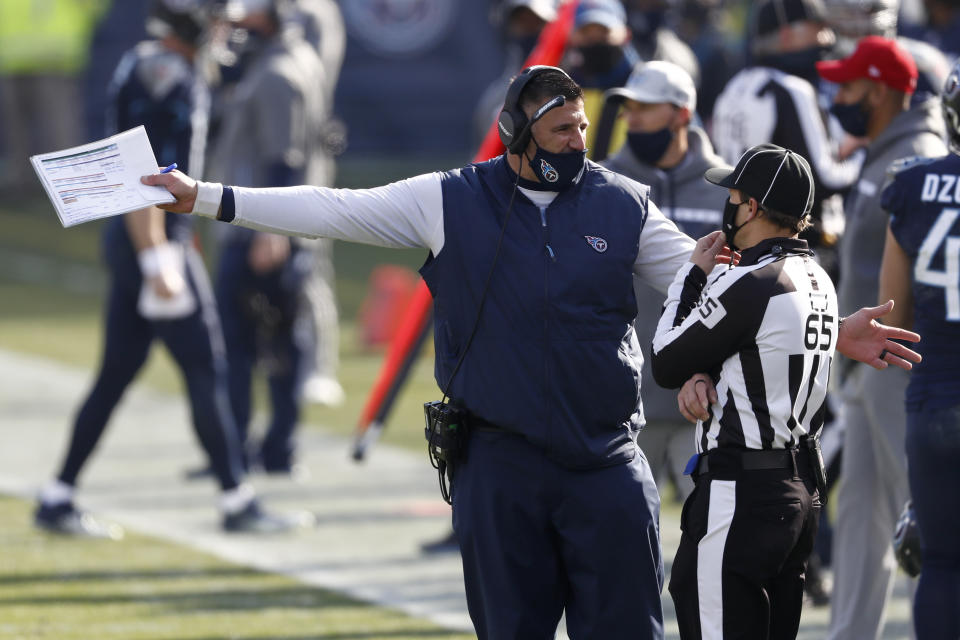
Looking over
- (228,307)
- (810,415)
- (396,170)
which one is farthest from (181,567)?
(396,170)

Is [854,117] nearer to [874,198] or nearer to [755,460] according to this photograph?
[874,198]

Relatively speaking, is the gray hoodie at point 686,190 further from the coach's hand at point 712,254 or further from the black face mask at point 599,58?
the black face mask at point 599,58

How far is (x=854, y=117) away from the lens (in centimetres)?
574

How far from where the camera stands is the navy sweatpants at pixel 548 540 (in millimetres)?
4273

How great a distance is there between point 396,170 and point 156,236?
15.3 m

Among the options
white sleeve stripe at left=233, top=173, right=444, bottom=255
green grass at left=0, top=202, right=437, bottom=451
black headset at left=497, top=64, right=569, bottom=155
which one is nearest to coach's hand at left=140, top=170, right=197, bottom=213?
white sleeve stripe at left=233, top=173, right=444, bottom=255

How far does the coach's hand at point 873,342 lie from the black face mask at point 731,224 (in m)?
0.36

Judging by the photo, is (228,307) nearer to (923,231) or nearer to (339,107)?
(923,231)

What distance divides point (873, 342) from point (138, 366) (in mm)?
4265

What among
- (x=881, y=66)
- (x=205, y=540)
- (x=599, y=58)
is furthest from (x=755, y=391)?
(x=205, y=540)

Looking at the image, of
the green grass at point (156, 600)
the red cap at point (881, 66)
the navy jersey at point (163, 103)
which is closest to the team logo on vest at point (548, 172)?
the red cap at point (881, 66)

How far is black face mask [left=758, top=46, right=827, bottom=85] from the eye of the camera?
6.87 meters

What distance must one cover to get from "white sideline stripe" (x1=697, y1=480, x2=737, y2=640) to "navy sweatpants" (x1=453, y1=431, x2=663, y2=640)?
140 mm

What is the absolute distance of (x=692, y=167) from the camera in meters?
5.68
